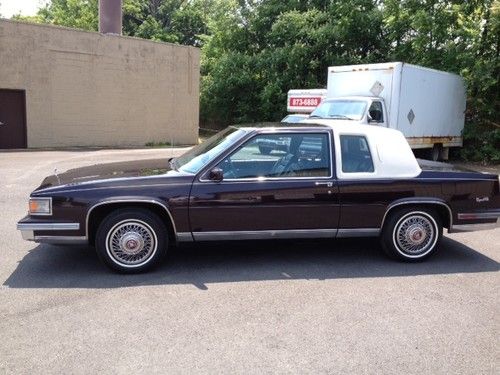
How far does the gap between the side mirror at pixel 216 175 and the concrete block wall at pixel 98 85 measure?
15887 mm

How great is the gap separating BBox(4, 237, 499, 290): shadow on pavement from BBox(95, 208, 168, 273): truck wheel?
13 centimetres

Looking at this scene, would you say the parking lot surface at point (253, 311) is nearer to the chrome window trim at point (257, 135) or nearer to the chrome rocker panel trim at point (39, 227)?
the chrome rocker panel trim at point (39, 227)

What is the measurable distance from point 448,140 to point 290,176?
505 inches

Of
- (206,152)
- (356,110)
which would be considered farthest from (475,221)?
(356,110)

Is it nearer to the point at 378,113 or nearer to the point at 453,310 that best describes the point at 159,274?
the point at 453,310

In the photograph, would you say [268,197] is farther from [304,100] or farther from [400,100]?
[304,100]

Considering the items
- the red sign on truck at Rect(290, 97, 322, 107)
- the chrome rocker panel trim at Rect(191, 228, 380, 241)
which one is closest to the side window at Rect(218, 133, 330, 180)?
the chrome rocker panel trim at Rect(191, 228, 380, 241)

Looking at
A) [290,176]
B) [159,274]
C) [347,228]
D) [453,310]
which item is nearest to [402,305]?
[453,310]

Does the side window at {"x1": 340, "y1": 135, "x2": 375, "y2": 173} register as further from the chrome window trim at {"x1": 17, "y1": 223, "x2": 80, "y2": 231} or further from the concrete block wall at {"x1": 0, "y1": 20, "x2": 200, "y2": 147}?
the concrete block wall at {"x1": 0, "y1": 20, "x2": 200, "y2": 147}

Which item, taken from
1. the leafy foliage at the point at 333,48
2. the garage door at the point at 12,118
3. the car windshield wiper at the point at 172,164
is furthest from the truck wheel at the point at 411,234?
the garage door at the point at 12,118

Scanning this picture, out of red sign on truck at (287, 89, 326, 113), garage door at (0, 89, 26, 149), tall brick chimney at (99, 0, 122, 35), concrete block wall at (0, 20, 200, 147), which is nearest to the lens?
red sign on truck at (287, 89, 326, 113)

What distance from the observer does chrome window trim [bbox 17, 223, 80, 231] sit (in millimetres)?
5012

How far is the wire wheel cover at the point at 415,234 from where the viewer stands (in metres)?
5.79

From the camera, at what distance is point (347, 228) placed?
18.6 feet
